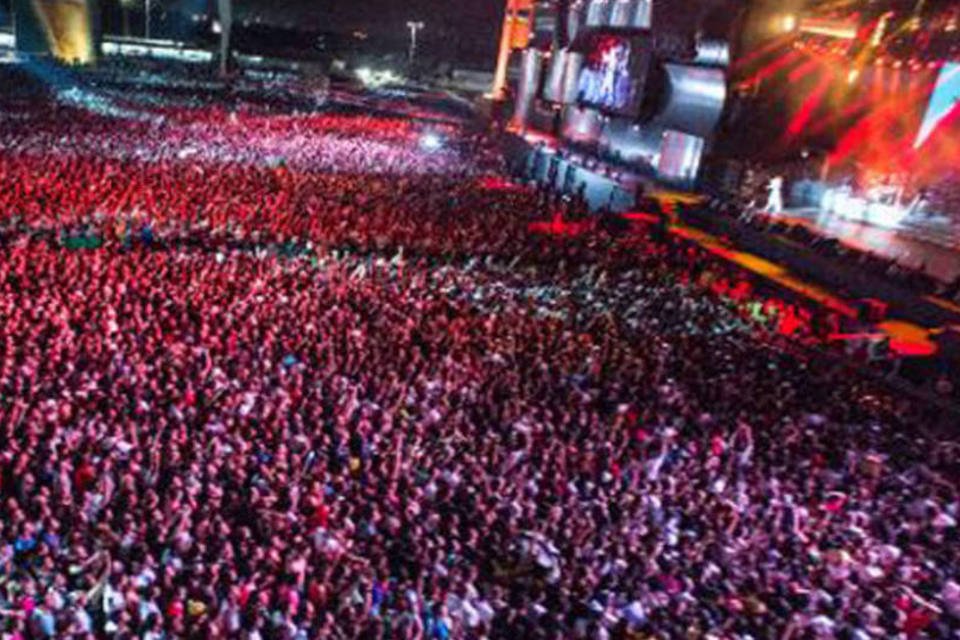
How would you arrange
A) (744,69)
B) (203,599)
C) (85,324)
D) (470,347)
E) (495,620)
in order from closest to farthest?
(203,599) < (495,620) < (85,324) < (470,347) < (744,69)

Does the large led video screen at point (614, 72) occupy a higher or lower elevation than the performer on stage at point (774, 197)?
higher

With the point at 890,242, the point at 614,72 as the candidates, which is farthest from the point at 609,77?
the point at 890,242

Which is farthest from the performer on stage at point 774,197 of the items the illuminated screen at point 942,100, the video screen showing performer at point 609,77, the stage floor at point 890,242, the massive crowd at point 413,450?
the video screen showing performer at point 609,77

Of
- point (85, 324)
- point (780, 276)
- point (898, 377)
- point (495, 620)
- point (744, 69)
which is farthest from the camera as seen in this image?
point (744, 69)

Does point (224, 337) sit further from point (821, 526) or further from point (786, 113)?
point (786, 113)

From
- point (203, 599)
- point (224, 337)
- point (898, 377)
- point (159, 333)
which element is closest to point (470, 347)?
point (224, 337)

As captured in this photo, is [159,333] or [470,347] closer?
[159,333]

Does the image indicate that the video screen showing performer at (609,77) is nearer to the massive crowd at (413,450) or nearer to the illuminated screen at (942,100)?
the illuminated screen at (942,100)
